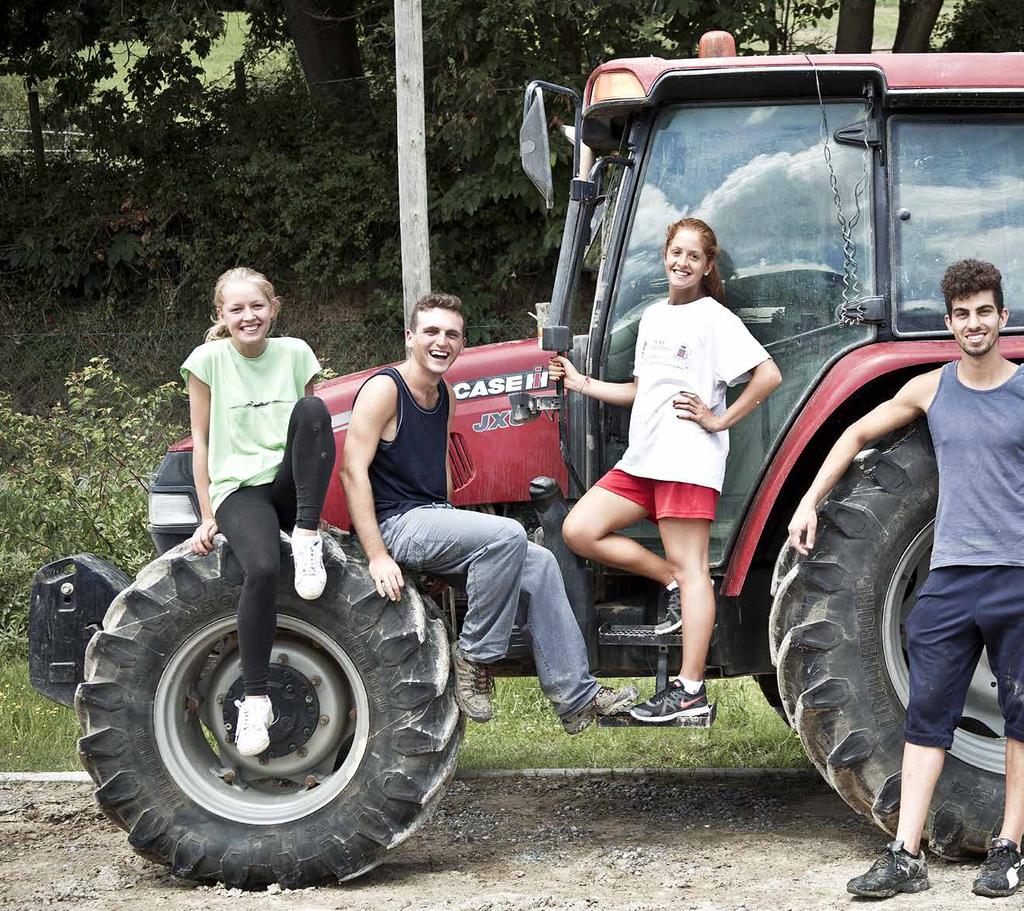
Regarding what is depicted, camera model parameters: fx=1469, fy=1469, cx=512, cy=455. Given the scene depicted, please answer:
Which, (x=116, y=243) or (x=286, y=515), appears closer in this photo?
(x=286, y=515)

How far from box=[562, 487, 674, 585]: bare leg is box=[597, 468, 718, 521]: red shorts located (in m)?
0.03

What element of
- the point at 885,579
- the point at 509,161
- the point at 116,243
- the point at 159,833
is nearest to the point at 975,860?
the point at 885,579

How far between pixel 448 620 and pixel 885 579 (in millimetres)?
1522

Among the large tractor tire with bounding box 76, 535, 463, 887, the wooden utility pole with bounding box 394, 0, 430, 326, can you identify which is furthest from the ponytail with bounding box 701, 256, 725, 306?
the wooden utility pole with bounding box 394, 0, 430, 326

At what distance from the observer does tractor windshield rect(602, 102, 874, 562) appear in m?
4.61

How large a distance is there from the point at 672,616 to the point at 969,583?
937mm

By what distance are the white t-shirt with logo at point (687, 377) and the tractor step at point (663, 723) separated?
71cm

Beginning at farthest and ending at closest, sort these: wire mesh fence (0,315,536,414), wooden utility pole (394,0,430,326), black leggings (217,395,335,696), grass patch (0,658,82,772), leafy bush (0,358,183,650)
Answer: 1. wire mesh fence (0,315,536,414)
2. wooden utility pole (394,0,430,326)
3. leafy bush (0,358,183,650)
4. grass patch (0,658,82,772)
5. black leggings (217,395,335,696)

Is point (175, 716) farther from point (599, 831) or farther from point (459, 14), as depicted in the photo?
point (459, 14)

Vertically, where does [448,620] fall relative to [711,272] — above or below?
below

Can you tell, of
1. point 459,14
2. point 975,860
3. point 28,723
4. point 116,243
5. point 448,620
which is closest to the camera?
point 975,860

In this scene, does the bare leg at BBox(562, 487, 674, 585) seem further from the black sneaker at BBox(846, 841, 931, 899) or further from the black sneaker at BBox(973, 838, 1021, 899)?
the black sneaker at BBox(973, 838, 1021, 899)

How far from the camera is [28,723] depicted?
21.7 ft

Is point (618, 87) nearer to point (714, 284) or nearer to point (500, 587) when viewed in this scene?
point (714, 284)
